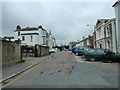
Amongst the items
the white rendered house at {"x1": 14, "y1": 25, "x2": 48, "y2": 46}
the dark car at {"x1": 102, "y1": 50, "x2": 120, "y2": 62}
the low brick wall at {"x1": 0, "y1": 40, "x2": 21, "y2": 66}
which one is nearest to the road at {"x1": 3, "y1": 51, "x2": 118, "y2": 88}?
the low brick wall at {"x1": 0, "y1": 40, "x2": 21, "y2": 66}

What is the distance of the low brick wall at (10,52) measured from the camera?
42.0 feet

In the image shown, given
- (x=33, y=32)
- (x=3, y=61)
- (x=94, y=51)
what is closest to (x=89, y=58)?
(x=94, y=51)

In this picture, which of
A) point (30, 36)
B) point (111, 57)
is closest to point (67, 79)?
point (111, 57)

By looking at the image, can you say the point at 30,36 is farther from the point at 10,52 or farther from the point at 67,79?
the point at 67,79

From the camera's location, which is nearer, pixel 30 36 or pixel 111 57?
pixel 111 57

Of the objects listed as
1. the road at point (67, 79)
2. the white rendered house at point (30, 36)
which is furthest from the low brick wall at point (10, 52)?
the white rendered house at point (30, 36)

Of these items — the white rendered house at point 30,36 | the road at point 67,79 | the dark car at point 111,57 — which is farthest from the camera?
the white rendered house at point 30,36

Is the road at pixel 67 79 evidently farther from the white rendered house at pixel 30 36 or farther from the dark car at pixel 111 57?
the white rendered house at pixel 30 36

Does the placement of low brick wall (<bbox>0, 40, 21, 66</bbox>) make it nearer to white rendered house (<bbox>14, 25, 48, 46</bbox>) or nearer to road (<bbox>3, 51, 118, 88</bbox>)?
road (<bbox>3, 51, 118, 88</bbox>)

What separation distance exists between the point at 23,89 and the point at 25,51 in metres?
22.3

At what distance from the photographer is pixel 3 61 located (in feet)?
41.5

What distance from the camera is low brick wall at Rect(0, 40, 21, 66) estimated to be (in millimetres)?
12797

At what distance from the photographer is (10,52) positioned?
14141mm

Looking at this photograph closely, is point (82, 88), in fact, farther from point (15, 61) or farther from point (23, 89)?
point (15, 61)
